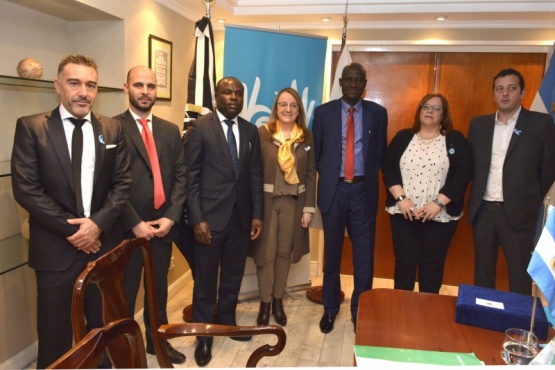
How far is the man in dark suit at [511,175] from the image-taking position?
2504mm

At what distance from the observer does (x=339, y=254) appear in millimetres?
2881

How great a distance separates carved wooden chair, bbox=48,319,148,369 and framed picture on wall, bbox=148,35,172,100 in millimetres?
2181

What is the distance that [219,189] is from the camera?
2.45m

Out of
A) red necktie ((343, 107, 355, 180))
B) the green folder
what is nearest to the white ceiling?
red necktie ((343, 107, 355, 180))

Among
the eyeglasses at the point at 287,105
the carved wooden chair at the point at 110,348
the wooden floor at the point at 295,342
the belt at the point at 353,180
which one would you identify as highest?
the eyeglasses at the point at 287,105

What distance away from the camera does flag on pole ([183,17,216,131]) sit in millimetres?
2784

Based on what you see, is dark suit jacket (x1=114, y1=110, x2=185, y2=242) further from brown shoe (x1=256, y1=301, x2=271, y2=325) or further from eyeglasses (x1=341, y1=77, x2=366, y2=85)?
eyeglasses (x1=341, y1=77, x2=366, y2=85)

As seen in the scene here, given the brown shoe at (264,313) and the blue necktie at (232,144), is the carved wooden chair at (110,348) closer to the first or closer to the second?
the blue necktie at (232,144)

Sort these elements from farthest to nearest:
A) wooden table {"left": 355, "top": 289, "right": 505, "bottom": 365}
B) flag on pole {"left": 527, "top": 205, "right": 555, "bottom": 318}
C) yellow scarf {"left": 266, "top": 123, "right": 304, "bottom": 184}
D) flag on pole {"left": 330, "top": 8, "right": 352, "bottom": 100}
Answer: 1. flag on pole {"left": 330, "top": 8, "right": 352, "bottom": 100}
2. yellow scarf {"left": 266, "top": 123, "right": 304, "bottom": 184}
3. wooden table {"left": 355, "top": 289, "right": 505, "bottom": 365}
4. flag on pole {"left": 527, "top": 205, "right": 555, "bottom": 318}

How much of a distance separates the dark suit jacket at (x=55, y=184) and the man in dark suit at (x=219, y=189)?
0.46m

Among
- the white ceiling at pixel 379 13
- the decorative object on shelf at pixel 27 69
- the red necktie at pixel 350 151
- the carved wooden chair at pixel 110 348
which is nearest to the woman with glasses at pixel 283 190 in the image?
the red necktie at pixel 350 151

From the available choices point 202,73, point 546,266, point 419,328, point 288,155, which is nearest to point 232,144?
point 288,155

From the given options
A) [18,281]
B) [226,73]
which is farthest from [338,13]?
[18,281]

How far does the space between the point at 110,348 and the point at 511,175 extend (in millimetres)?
2310
